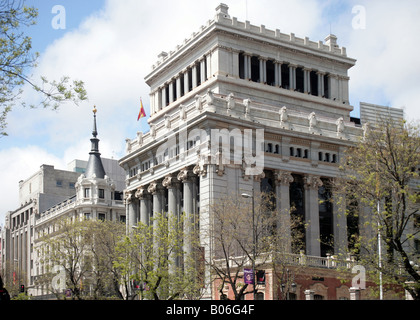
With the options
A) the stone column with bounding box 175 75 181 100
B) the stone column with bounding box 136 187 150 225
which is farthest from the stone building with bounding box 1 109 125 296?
the stone column with bounding box 175 75 181 100

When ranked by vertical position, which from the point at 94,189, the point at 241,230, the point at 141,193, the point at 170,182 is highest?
the point at 94,189

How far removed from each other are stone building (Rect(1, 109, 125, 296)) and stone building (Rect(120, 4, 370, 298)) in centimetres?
2873

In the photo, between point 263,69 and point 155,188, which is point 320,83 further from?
point 155,188

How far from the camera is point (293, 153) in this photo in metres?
79.2

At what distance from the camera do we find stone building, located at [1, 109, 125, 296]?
409 feet

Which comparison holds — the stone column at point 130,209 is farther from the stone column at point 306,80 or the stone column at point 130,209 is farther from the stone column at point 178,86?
the stone column at point 306,80

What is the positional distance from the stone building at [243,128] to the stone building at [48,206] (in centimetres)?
2873

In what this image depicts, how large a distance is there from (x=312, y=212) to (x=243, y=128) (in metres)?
13.2

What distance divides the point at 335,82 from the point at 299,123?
17.3 meters

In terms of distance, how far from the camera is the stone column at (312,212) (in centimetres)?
7750

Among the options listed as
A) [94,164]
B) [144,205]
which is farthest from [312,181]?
[94,164]

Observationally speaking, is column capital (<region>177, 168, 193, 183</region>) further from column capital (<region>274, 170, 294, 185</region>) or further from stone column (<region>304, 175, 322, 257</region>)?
stone column (<region>304, 175, 322, 257</region>)

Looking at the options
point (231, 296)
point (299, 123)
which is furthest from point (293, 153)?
point (231, 296)

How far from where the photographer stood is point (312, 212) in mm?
78750
